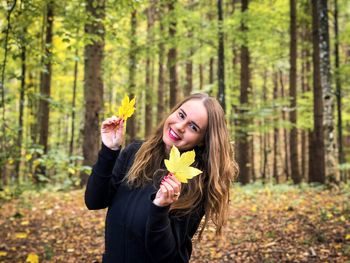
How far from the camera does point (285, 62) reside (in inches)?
709

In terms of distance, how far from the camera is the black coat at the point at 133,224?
1.84 meters

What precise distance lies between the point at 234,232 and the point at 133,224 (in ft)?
16.5

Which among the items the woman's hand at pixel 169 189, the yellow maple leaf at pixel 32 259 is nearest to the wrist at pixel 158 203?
the woman's hand at pixel 169 189

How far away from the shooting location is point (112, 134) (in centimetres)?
209

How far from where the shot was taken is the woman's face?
2045mm

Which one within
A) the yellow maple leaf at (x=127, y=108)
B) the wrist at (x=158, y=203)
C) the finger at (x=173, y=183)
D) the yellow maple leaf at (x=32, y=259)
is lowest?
the yellow maple leaf at (x=32, y=259)

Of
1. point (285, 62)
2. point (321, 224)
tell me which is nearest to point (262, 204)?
point (321, 224)

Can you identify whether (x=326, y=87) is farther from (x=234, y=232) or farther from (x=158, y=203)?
(x=158, y=203)

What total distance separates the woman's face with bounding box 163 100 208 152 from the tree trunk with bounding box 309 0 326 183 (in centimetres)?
973

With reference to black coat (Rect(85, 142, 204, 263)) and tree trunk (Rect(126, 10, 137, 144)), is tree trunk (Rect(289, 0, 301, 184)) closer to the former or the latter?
tree trunk (Rect(126, 10, 137, 144))

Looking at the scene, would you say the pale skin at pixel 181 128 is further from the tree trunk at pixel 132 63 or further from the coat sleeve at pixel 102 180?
the tree trunk at pixel 132 63

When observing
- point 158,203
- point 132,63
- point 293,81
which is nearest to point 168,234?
point 158,203

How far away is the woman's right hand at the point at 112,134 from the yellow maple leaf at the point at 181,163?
65 cm

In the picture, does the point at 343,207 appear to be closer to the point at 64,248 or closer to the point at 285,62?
the point at 64,248
